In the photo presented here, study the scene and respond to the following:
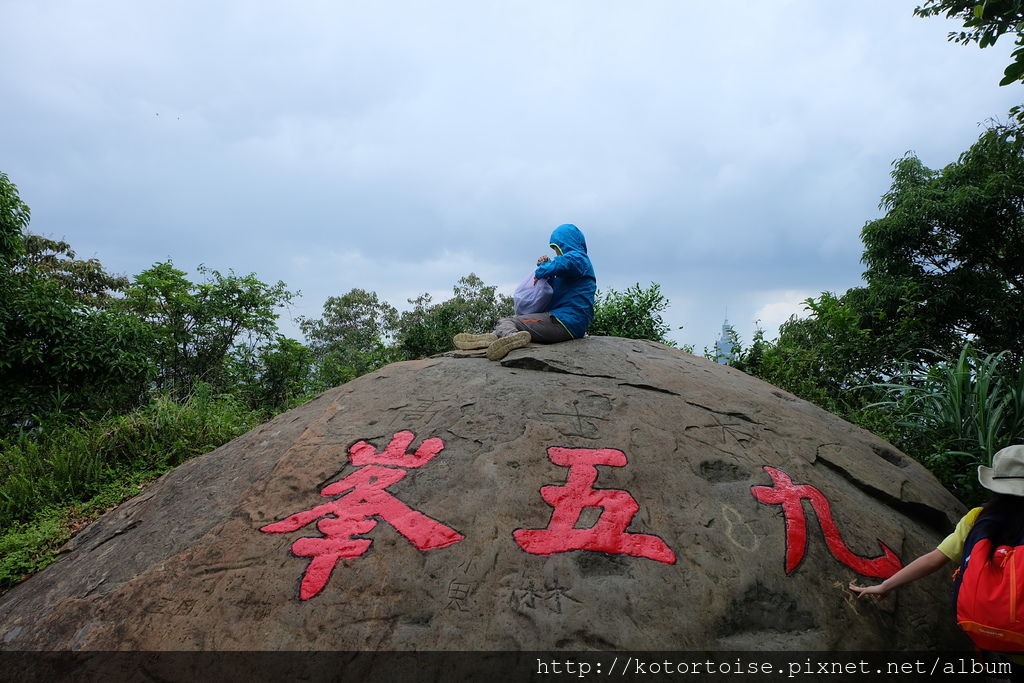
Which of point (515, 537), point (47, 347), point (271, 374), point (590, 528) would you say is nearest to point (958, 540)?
point (590, 528)

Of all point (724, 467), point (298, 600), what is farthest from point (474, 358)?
point (298, 600)

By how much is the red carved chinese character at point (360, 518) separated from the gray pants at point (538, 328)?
179 cm

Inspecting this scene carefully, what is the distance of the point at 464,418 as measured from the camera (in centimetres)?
386

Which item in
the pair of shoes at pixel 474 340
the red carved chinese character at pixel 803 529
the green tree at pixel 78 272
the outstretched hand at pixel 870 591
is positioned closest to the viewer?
the outstretched hand at pixel 870 591

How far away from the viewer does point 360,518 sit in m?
3.02

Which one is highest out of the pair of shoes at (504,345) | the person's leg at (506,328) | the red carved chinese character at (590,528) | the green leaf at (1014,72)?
the green leaf at (1014,72)

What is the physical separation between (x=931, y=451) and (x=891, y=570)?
9.45 feet

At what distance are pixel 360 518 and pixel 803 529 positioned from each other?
2.34m

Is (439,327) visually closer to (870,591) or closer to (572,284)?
(572,284)

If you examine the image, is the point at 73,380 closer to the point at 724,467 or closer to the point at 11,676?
the point at 11,676

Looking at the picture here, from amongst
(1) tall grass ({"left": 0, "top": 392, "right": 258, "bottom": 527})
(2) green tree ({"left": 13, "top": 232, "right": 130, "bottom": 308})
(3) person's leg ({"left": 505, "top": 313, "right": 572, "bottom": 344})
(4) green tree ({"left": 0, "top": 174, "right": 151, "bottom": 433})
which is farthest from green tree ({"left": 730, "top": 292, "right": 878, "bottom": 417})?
(2) green tree ({"left": 13, "top": 232, "right": 130, "bottom": 308})

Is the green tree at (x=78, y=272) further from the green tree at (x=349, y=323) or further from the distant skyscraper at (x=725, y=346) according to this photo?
the distant skyscraper at (x=725, y=346)

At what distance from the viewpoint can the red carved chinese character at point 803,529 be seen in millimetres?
2920

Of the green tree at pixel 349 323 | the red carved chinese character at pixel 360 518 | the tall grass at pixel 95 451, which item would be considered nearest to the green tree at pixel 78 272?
the green tree at pixel 349 323
